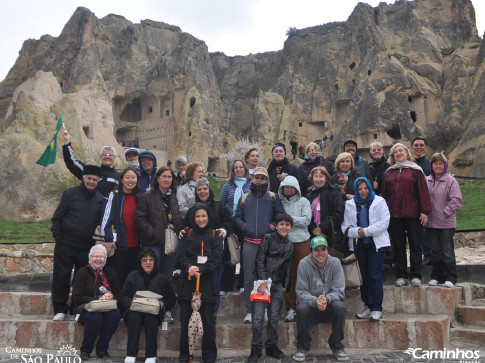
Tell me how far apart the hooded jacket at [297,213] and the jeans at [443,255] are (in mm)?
1968

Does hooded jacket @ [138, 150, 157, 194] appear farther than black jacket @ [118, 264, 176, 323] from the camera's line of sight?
Yes

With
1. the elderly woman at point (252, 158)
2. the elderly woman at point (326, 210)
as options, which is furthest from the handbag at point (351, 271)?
the elderly woman at point (252, 158)

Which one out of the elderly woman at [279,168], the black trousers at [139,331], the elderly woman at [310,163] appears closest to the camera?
the black trousers at [139,331]

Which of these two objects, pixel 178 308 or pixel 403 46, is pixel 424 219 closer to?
pixel 178 308

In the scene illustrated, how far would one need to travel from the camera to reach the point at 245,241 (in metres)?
5.82

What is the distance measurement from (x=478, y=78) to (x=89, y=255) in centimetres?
3322

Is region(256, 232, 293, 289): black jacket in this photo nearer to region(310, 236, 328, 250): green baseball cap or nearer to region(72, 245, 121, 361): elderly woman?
region(310, 236, 328, 250): green baseball cap

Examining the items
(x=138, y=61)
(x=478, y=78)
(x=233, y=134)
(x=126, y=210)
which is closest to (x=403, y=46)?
(x=478, y=78)

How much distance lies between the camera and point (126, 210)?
593 centimetres

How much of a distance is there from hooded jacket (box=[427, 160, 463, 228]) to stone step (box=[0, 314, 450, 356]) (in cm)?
132

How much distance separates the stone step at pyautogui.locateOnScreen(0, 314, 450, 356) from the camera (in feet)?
17.6

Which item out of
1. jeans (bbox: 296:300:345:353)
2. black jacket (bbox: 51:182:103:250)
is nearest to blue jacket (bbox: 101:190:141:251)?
black jacket (bbox: 51:182:103:250)

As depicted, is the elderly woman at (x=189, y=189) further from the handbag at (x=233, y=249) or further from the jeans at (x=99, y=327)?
the jeans at (x=99, y=327)

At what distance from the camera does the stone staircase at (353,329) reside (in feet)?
17.7
